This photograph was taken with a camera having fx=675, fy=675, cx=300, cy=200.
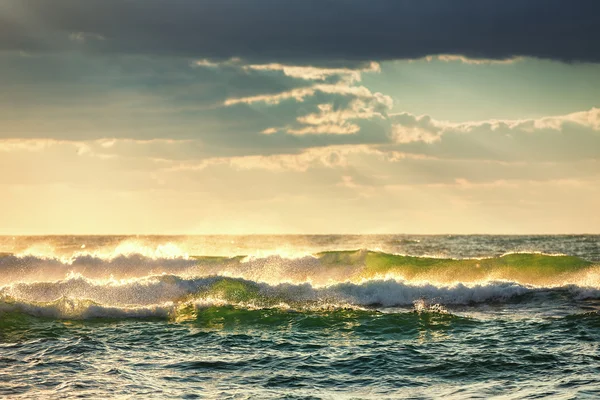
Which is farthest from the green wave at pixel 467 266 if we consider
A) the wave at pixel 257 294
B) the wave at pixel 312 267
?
the wave at pixel 257 294

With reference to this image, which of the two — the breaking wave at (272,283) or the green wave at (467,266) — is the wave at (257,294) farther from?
the green wave at (467,266)

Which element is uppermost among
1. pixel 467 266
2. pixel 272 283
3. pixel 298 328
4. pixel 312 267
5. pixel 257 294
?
pixel 312 267

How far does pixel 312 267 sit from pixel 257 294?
21.3ft

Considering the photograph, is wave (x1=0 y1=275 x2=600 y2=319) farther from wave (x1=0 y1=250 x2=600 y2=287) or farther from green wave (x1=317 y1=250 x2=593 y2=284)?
green wave (x1=317 y1=250 x2=593 y2=284)

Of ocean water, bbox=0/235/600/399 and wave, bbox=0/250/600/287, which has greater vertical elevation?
wave, bbox=0/250/600/287

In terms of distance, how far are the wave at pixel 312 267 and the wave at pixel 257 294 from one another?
166 inches

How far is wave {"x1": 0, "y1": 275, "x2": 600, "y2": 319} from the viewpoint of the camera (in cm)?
2702

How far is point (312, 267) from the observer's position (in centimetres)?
3503

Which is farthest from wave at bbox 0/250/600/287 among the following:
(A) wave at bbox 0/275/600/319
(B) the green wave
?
(A) wave at bbox 0/275/600/319

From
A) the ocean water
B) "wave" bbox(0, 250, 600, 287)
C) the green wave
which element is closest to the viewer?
Answer: the ocean water

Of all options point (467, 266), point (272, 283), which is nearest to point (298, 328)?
point (272, 283)

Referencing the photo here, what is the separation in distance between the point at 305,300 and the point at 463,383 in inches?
504

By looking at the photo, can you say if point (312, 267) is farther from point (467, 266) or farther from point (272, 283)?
point (467, 266)

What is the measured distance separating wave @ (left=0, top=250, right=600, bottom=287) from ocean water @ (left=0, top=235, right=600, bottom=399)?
8 centimetres
